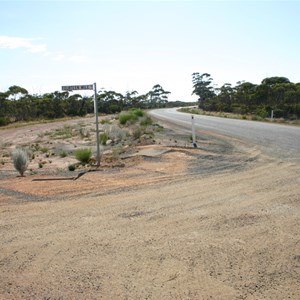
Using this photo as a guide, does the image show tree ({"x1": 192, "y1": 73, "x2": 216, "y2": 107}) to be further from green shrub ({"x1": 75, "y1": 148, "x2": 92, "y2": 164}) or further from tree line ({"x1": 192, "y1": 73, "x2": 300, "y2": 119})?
green shrub ({"x1": 75, "y1": 148, "x2": 92, "y2": 164})

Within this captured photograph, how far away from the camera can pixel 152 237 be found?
5824 millimetres

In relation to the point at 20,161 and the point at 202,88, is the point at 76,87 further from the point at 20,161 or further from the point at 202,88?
the point at 202,88

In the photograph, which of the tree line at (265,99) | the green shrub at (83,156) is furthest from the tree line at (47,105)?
the green shrub at (83,156)

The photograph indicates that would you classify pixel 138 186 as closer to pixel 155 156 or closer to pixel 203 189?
pixel 203 189

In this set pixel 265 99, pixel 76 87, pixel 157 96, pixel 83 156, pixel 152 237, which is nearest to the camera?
pixel 152 237

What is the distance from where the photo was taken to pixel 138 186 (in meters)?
9.15

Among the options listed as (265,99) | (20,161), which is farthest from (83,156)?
(265,99)

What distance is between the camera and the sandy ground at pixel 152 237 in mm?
4441

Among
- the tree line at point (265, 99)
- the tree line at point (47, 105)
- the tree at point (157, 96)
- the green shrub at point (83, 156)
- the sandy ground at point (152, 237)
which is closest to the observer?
the sandy ground at point (152, 237)

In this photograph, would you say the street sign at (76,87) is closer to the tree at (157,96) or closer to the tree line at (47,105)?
the tree line at (47,105)

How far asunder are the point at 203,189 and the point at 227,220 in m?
2.19

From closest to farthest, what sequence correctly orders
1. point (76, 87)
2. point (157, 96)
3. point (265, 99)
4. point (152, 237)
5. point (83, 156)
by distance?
point (152, 237) < point (76, 87) < point (83, 156) < point (265, 99) < point (157, 96)

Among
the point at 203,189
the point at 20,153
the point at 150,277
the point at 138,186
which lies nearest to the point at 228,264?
the point at 150,277

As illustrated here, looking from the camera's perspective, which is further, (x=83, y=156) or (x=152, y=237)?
(x=83, y=156)
